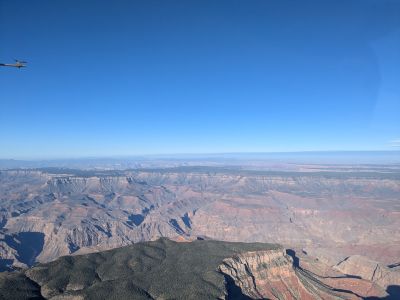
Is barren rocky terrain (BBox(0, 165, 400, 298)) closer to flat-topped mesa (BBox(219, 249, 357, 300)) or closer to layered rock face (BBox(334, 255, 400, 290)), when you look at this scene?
layered rock face (BBox(334, 255, 400, 290))

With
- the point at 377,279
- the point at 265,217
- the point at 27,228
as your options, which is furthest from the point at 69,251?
the point at 377,279

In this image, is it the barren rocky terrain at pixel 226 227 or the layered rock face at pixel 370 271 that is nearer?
the layered rock face at pixel 370 271

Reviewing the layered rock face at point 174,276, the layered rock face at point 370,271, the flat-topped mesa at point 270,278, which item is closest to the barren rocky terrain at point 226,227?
the layered rock face at point 370,271

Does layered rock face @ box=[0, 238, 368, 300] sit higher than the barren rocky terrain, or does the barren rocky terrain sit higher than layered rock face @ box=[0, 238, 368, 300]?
layered rock face @ box=[0, 238, 368, 300]

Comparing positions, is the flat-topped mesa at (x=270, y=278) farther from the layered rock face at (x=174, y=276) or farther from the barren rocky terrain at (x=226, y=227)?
the barren rocky terrain at (x=226, y=227)

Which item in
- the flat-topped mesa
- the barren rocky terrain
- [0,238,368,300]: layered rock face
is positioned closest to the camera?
[0,238,368,300]: layered rock face

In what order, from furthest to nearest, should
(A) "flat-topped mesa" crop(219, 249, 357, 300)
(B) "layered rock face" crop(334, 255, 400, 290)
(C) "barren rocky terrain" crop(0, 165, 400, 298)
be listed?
(C) "barren rocky terrain" crop(0, 165, 400, 298), (B) "layered rock face" crop(334, 255, 400, 290), (A) "flat-topped mesa" crop(219, 249, 357, 300)

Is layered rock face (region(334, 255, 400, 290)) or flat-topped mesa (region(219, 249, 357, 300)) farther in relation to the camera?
layered rock face (region(334, 255, 400, 290))

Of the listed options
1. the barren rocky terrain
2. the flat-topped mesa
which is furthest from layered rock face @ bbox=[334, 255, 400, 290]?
the flat-topped mesa

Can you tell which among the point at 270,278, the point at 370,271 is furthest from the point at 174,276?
the point at 370,271

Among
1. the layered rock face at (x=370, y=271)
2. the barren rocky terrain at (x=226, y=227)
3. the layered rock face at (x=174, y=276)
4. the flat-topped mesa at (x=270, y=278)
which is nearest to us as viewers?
the layered rock face at (x=174, y=276)

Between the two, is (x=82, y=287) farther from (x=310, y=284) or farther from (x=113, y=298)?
(x=310, y=284)
